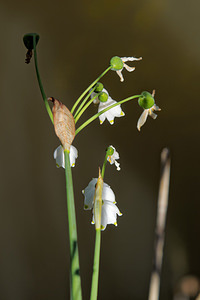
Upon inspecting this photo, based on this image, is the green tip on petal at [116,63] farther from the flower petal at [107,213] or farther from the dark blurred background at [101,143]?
the dark blurred background at [101,143]

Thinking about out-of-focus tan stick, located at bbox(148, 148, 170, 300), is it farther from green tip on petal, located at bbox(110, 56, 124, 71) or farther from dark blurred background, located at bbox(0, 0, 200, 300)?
dark blurred background, located at bbox(0, 0, 200, 300)

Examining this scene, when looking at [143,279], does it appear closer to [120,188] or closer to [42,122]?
[120,188]

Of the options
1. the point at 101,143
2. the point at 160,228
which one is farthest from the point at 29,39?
the point at 101,143

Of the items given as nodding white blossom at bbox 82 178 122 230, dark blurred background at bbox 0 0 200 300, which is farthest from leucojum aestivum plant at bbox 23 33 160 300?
dark blurred background at bbox 0 0 200 300

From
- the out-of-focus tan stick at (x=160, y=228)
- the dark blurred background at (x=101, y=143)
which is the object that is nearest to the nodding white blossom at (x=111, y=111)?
the out-of-focus tan stick at (x=160, y=228)
